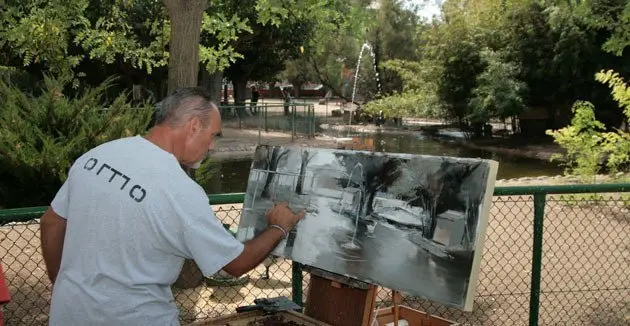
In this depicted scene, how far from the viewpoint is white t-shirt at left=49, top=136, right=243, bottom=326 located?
74.9 inches

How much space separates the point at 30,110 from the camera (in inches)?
287

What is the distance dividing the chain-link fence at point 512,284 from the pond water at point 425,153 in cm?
371


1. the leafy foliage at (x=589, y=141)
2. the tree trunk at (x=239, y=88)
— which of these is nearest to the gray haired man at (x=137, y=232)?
the leafy foliage at (x=589, y=141)

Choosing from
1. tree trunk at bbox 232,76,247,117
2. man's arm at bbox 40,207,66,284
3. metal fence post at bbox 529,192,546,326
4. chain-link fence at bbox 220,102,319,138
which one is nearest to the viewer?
man's arm at bbox 40,207,66,284

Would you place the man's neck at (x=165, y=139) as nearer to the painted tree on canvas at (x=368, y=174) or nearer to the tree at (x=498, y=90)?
the painted tree on canvas at (x=368, y=174)

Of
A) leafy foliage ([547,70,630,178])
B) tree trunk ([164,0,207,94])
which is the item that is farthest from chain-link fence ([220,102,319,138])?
tree trunk ([164,0,207,94])

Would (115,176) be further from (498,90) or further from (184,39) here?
(498,90)

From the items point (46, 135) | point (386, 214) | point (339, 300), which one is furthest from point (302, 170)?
point (46, 135)

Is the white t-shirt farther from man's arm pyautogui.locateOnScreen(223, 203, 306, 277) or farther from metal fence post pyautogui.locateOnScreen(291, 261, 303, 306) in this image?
metal fence post pyautogui.locateOnScreen(291, 261, 303, 306)

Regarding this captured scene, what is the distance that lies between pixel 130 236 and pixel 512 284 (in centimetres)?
442

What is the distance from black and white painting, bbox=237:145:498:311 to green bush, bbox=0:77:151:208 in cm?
423

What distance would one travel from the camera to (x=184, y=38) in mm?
4531

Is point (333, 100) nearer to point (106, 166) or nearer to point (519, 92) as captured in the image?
point (519, 92)

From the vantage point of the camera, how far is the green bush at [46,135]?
21.4ft
